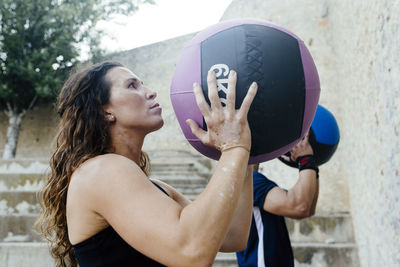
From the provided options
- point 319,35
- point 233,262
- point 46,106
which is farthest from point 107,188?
point 46,106

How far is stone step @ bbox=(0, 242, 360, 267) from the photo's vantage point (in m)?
3.79

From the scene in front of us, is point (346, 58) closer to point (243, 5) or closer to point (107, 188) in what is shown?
point (243, 5)

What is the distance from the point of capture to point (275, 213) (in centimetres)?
208

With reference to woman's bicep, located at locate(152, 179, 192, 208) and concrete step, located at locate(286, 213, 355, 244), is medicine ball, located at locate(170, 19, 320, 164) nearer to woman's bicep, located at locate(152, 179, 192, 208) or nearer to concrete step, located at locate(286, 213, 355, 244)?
woman's bicep, located at locate(152, 179, 192, 208)

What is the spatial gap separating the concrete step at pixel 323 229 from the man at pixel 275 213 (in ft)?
9.66

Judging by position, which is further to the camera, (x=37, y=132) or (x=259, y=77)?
(x=37, y=132)

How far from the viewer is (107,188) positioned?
107 cm

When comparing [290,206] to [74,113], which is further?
[290,206]

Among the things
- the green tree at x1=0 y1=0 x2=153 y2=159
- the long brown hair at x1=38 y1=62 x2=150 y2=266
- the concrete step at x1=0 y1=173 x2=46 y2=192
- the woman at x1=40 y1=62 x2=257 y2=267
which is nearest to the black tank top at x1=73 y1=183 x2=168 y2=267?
the woman at x1=40 y1=62 x2=257 y2=267

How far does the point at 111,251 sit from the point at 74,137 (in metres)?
0.50

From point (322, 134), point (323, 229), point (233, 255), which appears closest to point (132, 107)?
point (322, 134)

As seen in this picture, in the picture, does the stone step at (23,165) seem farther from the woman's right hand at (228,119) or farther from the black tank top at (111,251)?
the woman's right hand at (228,119)

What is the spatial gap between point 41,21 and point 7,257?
10.6 metres

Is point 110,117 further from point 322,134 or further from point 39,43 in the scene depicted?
point 39,43
